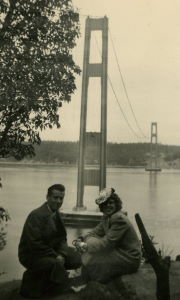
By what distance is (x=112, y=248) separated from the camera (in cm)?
265

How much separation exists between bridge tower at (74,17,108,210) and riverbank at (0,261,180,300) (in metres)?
11.4

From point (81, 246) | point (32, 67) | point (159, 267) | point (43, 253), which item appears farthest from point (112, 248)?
point (32, 67)

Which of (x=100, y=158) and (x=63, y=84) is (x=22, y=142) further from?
(x=100, y=158)

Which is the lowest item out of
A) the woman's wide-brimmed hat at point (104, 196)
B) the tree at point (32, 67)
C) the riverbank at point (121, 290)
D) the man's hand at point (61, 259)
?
the riverbank at point (121, 290)

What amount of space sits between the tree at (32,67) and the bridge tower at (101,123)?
10190 mm

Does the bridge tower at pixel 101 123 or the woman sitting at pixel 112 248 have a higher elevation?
the bridge tower at pixel 101 123

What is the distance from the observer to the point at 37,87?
394 centimetres

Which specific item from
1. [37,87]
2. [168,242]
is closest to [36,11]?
[37,87]

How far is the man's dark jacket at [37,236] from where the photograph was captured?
253 cm

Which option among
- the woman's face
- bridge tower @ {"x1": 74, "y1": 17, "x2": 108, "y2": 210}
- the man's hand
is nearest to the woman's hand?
the man's hand

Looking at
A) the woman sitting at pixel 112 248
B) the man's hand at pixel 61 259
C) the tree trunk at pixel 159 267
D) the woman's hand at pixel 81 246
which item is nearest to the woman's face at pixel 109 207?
the woman sitting at pixel 112 248

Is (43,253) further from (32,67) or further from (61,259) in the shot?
(32,67)

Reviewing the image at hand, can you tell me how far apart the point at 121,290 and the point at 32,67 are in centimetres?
221

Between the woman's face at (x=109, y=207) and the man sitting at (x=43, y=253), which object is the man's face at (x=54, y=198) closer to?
the man sitting at (x=43, y=253)
